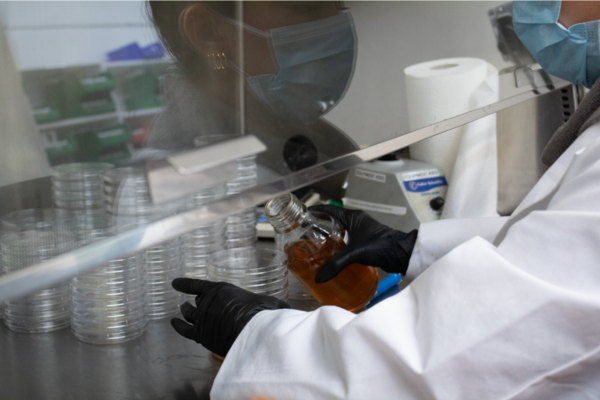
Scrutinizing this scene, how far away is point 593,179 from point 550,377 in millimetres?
283

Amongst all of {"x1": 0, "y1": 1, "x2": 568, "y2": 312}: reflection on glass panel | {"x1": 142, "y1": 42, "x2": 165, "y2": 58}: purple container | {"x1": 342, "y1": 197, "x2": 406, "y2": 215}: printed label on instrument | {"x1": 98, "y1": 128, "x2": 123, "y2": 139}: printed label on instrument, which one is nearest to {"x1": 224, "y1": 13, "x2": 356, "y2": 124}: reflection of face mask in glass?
{"x1": 0, "y1": 1, "x2": 568, "y2": 312}: reflection on glass panel

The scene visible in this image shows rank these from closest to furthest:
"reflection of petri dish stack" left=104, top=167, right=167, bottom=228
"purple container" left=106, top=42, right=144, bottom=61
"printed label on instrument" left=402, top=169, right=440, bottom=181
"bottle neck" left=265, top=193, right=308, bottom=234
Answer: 1. "reflection of petri dish stack" left=104, top=167, right=167, bottom=228
2. "purple container" left=106, top=42, right=144, bottom=61
3. "bottle neck" left=265, top=193, right=308, bottom=234
4. "printed label on instrument" left=402, top=169, right=440, bottom=181

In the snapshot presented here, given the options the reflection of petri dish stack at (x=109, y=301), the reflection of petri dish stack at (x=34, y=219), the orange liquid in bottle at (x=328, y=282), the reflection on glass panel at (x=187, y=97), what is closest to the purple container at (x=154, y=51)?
the reflection on glass panel at (x=187, y=97)

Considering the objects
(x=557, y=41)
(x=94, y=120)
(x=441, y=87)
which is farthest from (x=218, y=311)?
(x=557, y=41)

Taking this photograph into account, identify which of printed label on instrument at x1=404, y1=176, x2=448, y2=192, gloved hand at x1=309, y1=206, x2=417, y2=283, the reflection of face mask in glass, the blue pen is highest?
the reflection of face mask in glass

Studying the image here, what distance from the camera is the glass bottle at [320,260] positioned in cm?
104

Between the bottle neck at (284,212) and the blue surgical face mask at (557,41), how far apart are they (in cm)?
61

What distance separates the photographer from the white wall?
0.66 m

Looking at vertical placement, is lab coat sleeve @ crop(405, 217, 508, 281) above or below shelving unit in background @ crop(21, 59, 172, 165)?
below

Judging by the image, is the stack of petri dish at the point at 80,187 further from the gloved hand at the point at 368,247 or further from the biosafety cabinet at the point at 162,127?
the gloved hand at the point at 368,247

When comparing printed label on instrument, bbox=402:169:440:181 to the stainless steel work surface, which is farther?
printed label on instrument, bbox=402:169:440:181

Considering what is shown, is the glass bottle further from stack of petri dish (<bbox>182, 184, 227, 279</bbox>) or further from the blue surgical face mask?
the blue surgical face mask

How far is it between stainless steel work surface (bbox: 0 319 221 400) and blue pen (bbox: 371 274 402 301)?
1.45ft

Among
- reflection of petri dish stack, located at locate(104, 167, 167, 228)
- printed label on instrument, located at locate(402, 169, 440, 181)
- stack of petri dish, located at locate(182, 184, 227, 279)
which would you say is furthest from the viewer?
printed label on instrument, located at locate(402, 169, 440, 181)
